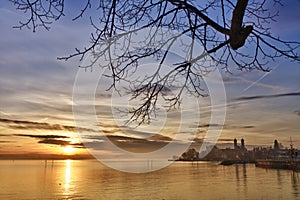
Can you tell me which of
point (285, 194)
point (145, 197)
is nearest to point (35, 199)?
point (145, 197)

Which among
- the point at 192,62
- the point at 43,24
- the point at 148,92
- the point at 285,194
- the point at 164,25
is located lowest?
the point at 285,194

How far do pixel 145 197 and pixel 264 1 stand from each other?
5187 centimetres

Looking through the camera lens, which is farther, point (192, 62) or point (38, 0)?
point (192, 62)

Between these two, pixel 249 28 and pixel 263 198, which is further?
pixel 263 198

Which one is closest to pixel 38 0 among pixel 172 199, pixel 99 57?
pixel 99 57

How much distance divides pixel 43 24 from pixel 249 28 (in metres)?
1.72

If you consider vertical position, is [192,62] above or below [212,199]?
above

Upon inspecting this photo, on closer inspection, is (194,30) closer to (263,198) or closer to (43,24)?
(43,24)

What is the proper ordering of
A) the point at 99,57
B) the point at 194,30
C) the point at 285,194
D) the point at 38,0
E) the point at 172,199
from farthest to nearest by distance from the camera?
1. the point at 285,194
2. the point at 172,199
3. the point at 194,30
4. the point at 99,57
5. the point at 38,0

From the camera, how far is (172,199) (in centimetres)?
4978

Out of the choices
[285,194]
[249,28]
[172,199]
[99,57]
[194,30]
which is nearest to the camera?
[249,28]

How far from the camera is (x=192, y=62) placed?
3.05 m

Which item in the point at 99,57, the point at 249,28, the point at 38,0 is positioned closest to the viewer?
the point at 249,28

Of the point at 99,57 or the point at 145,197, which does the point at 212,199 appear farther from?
the point at 99,57
